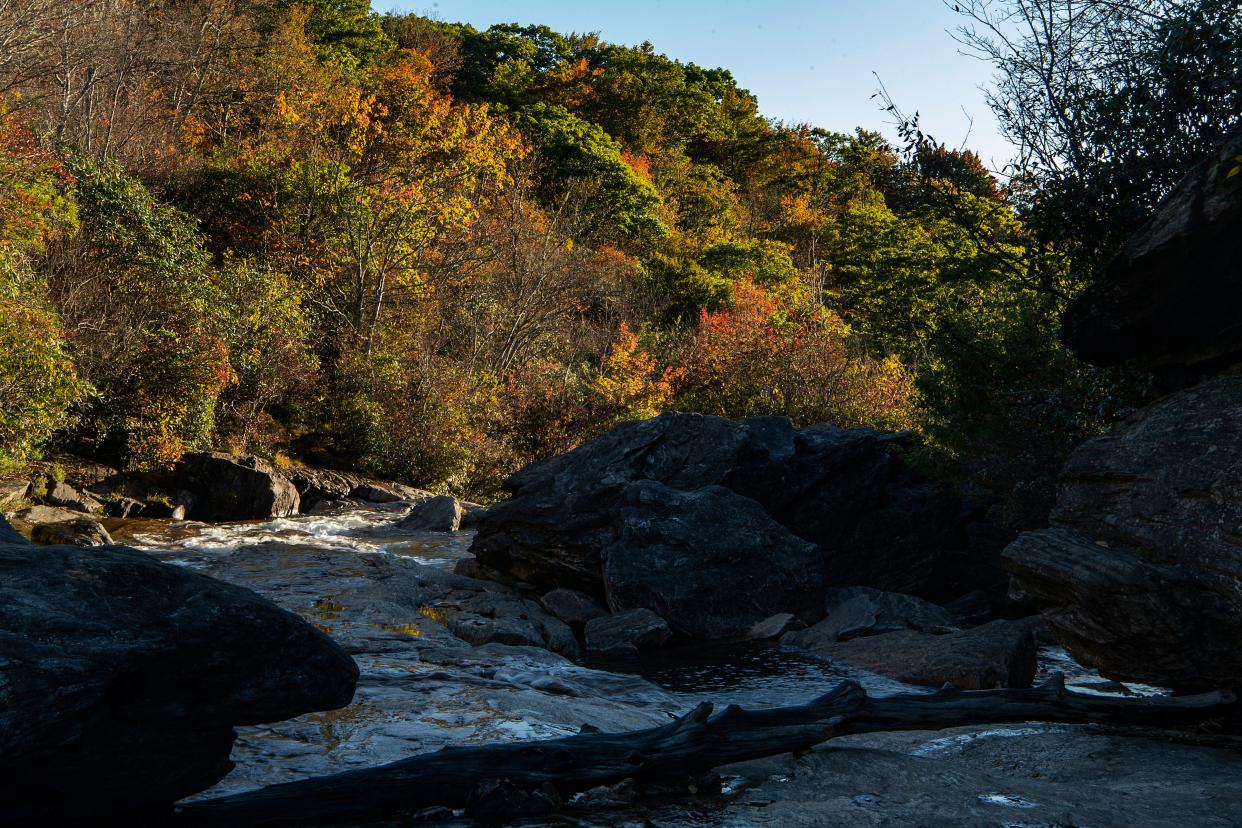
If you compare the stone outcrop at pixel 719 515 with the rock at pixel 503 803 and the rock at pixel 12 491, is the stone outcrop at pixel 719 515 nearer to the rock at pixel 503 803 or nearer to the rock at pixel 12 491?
the rock at pixel 503 803

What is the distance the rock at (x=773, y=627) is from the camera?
12.3 metres

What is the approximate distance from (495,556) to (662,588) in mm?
3357

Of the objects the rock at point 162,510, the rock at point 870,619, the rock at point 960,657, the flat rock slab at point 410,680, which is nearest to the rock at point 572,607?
the flat rock slab at point 410,680

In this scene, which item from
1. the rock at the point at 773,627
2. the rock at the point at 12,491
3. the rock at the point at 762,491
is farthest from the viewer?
the rock at the point at 12,491

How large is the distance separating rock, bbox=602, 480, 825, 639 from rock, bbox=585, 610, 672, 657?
395 millimetres

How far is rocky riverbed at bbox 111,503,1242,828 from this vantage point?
5.36 metres

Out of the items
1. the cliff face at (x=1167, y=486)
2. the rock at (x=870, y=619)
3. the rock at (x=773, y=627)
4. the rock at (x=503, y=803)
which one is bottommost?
the rock at (x=773, y=627)

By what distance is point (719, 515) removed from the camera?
1364cm

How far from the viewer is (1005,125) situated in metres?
10.5

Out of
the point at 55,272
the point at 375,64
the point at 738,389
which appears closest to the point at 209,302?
the point at 55,272

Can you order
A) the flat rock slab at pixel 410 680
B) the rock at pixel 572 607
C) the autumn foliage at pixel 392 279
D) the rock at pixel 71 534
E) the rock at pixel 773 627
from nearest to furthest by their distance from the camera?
the flat rock slab at pixel 410 680 → the rock at pixel 773 627 → the rock at pixel 572 607 → the rock at pixel 71 534 → the autumn foliage at pixel 392 279

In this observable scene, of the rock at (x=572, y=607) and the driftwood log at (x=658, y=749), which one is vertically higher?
the driftwood log at (x=658, y=749)

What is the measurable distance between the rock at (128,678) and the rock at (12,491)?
14.1 metres

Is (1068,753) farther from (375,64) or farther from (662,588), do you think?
(375,64)
